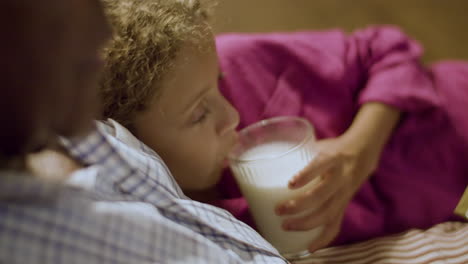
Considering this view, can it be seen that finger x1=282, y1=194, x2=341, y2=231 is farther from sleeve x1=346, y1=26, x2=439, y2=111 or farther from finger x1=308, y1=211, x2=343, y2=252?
sleeve x1=346, y1=26, x2=439, y2=111

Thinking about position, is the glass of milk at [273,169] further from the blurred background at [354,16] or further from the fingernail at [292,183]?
the blurred background at [354,16]

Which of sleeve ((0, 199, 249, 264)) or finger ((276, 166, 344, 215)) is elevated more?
sleeve ((0, 199, 249, 264))

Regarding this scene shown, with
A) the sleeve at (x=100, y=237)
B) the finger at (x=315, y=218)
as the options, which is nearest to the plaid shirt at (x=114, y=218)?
the sleeve at (x=100, y=237)

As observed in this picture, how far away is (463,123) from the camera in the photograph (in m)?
0.85

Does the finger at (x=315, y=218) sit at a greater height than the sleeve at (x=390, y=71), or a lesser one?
lesser

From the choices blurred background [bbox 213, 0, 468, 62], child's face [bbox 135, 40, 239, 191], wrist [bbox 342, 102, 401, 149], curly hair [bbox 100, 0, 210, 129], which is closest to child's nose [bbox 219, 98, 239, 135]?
child's face [bbox 135, 40, 239, 191]

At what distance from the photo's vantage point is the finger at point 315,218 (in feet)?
2.08

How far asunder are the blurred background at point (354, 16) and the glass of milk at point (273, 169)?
2.09 feet

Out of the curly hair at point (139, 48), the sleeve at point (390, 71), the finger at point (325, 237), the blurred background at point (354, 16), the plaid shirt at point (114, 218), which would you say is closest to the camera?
the plaid shirt at point (114, 218)

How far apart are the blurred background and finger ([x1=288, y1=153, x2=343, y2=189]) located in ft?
2.43

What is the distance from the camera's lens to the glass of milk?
24.3 inches

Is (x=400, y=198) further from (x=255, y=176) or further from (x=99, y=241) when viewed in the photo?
(x=99, y=241)

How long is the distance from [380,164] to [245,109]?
0.93 ft

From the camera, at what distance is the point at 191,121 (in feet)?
2.04
